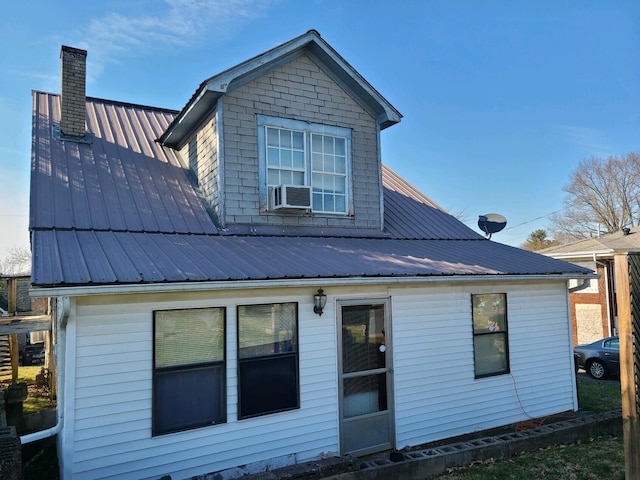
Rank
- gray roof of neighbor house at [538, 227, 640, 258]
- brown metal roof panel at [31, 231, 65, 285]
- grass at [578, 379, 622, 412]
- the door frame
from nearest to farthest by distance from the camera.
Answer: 1. brown metal roof panel at [31, 231, 65, 285]
2. the door frame
3. grass at [578, 379, 622, 412]
4. gray roof of neighbor house at [538, 227, 640, 258]

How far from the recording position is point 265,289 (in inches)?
244

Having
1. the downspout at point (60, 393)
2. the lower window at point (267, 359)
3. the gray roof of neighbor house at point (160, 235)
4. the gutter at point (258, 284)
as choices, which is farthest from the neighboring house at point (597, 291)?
the downspout at point (60, 393)

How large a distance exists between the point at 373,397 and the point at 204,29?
8691 millimetres

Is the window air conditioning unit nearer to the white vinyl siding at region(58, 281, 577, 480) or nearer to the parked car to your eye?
the white vinyl siding at region(58, 281, 577, 480)

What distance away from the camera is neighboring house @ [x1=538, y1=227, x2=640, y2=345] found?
18.6 m

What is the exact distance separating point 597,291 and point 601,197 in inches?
930

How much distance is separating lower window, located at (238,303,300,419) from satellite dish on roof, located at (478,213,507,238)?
6650mm

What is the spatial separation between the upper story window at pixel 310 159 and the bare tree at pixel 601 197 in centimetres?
3546

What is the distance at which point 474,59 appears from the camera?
17219 millimetres

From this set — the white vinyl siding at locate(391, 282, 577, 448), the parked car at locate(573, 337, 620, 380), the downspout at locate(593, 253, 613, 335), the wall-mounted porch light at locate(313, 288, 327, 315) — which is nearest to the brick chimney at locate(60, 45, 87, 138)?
the wall-mounted porch light at locate(313, 288, 327, 315)

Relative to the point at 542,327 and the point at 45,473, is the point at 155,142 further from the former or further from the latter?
the point at 542,327

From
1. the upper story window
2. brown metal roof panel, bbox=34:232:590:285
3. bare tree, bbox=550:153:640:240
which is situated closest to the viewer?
brown metal roof panel, bbox=34:232:590:285

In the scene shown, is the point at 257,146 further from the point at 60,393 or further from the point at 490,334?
the point at 490,334

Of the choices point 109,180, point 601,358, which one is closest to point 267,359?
point 109,180
